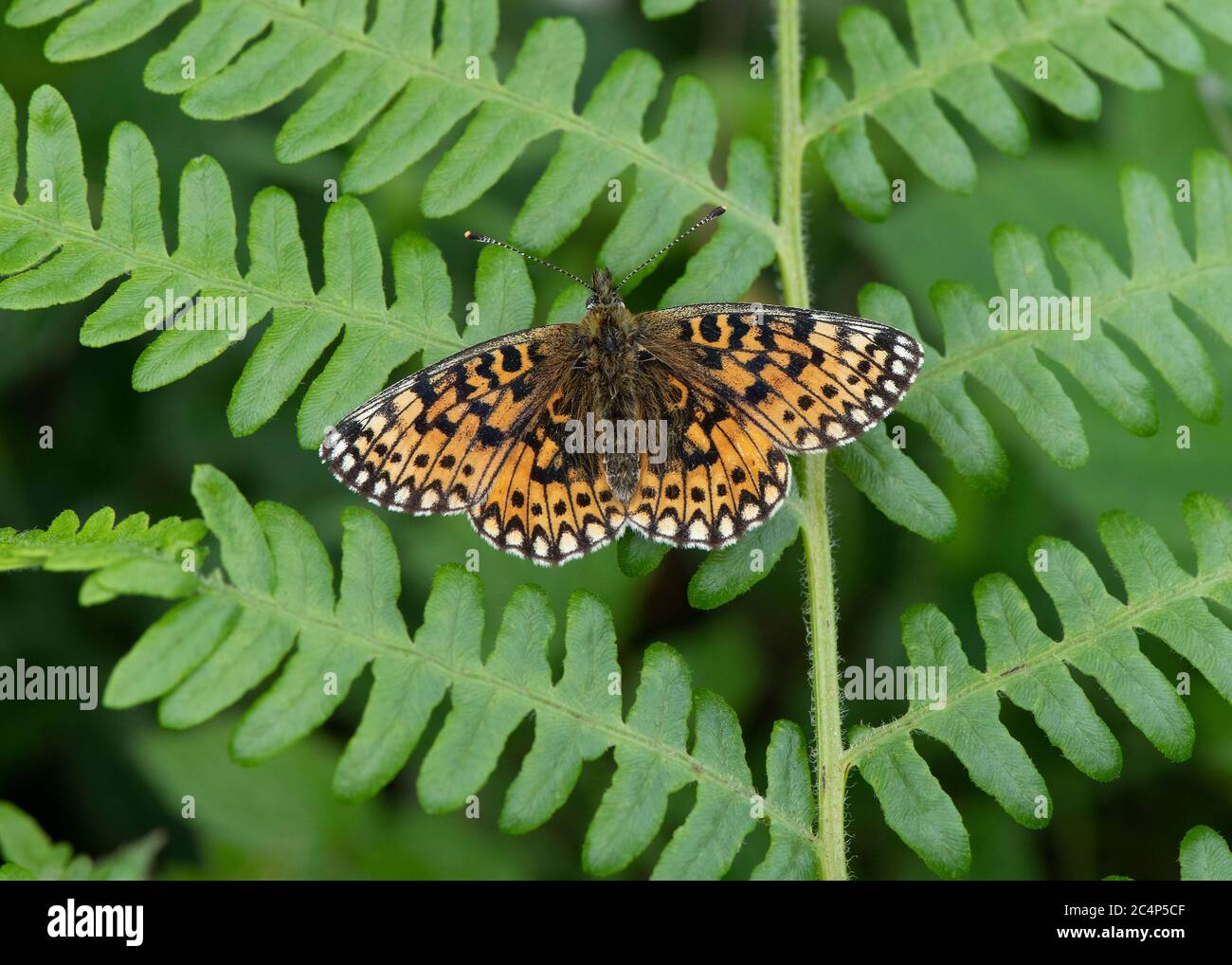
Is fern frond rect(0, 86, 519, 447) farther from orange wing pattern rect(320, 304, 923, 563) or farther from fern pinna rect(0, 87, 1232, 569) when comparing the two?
orange wing pattern rect(320, 304, 923, 563)

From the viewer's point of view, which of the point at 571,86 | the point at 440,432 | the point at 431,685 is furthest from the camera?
the point at 571,86

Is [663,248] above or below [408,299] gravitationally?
above

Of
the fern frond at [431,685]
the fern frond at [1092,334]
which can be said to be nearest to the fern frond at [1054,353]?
the fern frond at [1092,334]

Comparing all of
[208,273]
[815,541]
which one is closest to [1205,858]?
[815,541]

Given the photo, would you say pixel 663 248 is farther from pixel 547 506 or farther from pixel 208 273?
pixel 208 273

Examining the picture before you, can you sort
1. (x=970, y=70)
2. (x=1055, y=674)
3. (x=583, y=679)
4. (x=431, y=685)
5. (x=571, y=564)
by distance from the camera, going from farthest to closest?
1. (x=571, y=564)
2. (x=970, y=70)
3. (x=1055, y=674)
4. (x=583, y=679)
5. (x=431, y=685)

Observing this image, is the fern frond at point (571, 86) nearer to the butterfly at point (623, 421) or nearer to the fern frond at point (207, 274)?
the fern frond at point (207, 274)

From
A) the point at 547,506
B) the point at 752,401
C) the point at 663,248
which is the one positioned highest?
the point at 663,248
